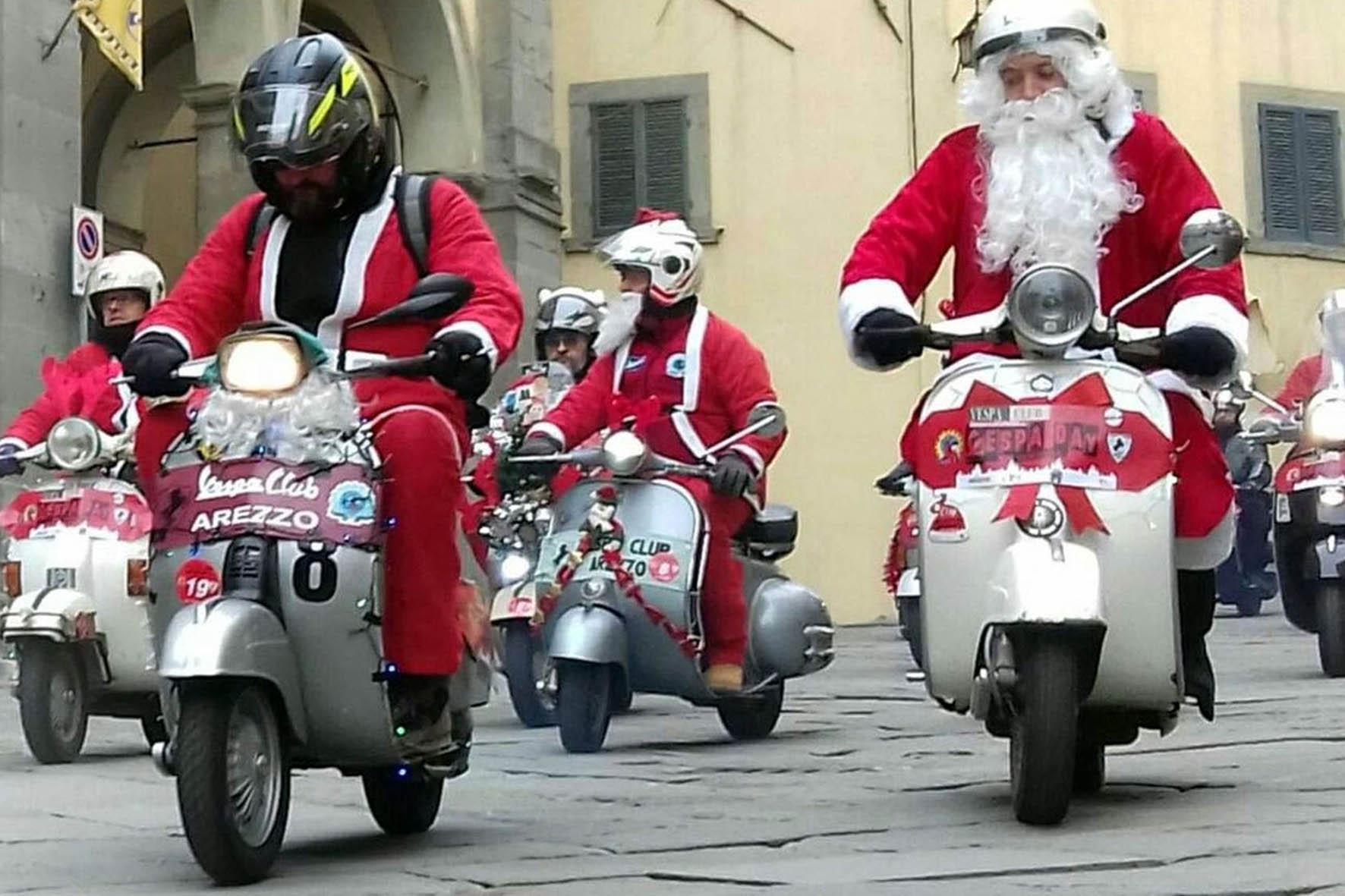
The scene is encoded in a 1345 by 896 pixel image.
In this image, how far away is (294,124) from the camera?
17.5 ft

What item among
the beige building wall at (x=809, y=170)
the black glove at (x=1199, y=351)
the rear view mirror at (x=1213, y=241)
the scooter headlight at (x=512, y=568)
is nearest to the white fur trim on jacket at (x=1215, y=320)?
the black glove at (x=1199, y=351)

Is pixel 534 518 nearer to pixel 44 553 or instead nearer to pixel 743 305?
pixel 44 553

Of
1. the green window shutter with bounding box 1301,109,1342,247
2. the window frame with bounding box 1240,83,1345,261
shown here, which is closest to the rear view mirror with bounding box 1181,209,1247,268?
the window frame with bounding box 1240,83,1345,261

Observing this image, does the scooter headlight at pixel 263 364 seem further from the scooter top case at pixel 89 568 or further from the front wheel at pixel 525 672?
the front wheel at pixel 525 672

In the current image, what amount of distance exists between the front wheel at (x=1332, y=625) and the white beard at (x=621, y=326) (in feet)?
10.6

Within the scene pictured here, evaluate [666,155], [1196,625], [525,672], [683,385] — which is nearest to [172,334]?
[1196,625]

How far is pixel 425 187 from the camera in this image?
225 inches

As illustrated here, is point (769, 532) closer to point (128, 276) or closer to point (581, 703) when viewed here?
point (581, 703)

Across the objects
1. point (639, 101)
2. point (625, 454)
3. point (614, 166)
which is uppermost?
point (639, 101)

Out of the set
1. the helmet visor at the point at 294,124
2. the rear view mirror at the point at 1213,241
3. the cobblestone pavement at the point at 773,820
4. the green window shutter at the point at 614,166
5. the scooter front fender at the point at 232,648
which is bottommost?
the cobblestone pavement at the point at 773,820

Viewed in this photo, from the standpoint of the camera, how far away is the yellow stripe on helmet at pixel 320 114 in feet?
17.5

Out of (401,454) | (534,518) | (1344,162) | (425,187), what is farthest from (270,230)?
(1344,162)

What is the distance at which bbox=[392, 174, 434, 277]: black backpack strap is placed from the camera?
561cm

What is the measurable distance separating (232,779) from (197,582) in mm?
379
